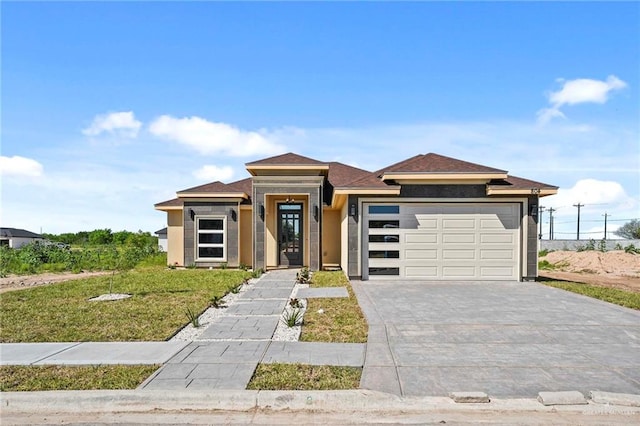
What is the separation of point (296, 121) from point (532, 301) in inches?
439

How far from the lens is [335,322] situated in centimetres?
711

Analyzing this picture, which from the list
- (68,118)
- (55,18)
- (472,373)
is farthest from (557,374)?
(68,118)

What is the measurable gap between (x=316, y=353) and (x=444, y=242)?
8654 mm

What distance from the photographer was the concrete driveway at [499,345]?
440cm

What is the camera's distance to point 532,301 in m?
9.46

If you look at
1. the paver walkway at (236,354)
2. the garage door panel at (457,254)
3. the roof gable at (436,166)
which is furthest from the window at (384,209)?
the paver walkway at (236,354)

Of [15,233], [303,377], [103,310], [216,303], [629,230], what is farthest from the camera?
[629,230]

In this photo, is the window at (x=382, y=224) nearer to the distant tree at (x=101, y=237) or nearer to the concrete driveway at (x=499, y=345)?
the concrete driveway at (x=499, y=345)

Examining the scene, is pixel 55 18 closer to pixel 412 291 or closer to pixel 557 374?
pixel 412 291

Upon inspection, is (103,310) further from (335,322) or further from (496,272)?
(496,272)

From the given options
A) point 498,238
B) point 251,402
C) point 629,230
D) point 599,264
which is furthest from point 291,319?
point 629,230

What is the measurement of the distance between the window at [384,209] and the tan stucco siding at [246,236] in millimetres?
6971

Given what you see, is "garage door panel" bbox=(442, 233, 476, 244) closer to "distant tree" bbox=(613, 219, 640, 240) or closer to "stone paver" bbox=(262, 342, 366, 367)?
"stone paver" bbox=(262, 342, 366, 367)

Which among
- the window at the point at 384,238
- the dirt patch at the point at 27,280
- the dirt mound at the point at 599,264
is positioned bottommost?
the dirt mound at the point at 599,264
